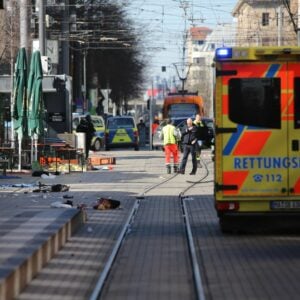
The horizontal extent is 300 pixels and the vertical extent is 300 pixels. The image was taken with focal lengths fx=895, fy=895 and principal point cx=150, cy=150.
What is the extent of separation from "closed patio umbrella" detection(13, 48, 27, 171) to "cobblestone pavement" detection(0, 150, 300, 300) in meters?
8.13

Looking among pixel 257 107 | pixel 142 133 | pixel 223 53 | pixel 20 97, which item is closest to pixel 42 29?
pixel 20 97

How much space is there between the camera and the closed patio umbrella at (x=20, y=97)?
2730 cm

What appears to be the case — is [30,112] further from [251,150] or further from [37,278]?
[37,278]

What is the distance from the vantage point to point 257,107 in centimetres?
1329

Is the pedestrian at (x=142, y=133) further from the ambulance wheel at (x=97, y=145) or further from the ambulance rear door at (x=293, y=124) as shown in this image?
the ambulance rear door at (x=293, y=124)

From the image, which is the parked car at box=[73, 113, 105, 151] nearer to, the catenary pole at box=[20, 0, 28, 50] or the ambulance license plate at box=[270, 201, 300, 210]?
the catenary pole at box=[20, 0, 28, 50]

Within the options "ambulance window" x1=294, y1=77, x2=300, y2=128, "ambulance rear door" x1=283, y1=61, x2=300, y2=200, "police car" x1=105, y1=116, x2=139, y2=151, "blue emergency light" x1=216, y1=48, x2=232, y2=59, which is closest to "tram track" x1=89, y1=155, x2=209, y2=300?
"ambulance rear door" x1=283, y1=61, x2=300, y2=200

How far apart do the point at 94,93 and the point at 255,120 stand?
75.0m

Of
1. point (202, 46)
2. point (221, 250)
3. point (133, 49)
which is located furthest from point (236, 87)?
point (202, 46)

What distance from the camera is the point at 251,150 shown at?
13164mm

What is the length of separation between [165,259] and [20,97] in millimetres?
17027

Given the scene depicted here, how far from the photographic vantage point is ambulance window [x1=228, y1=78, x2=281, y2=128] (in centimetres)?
1323

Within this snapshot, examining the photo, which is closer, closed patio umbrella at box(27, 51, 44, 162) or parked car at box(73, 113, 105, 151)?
closed patio umbrella at box(27, 51, 44, 162)

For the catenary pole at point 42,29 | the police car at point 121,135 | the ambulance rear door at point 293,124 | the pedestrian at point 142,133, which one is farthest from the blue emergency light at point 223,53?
the pedestrian at point 142,133
